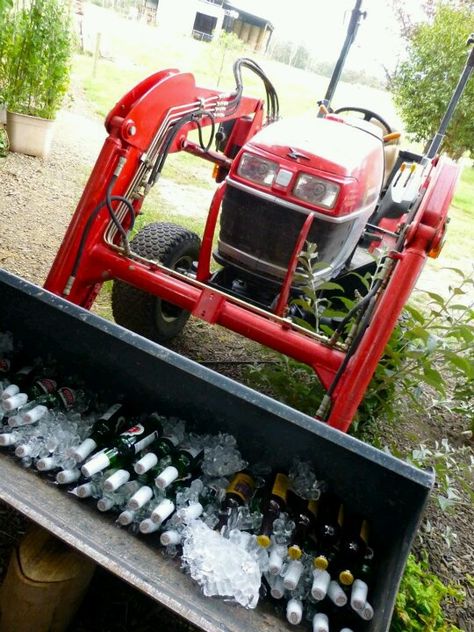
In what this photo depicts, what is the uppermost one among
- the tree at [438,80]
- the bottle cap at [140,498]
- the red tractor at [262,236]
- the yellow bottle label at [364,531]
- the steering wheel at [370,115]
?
the tree at [438,80]

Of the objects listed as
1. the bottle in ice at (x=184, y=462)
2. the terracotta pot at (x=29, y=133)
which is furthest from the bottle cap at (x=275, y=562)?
the terracotta pot at (x=29, y=133)

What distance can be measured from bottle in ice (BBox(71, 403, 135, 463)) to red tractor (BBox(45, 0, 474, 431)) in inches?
20.6

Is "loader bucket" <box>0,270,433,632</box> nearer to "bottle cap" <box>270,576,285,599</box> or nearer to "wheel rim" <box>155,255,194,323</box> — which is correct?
"bottle cap" <box>270,576,285,599</box>

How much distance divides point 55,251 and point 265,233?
2.04 meters

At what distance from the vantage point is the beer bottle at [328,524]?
1.67m

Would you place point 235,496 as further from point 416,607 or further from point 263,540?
point 416,607

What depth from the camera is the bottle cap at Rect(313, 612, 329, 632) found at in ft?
4.71

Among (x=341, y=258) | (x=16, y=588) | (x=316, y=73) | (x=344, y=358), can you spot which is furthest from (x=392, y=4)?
(x=16, y=588)

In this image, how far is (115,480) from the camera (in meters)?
1.62

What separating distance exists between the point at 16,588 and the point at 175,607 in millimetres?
495

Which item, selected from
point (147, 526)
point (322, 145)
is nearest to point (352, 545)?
point (147, 526)

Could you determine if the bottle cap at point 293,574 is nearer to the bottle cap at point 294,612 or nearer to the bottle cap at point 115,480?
the bottle cap at point 294,612

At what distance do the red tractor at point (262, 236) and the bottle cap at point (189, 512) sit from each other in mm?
591

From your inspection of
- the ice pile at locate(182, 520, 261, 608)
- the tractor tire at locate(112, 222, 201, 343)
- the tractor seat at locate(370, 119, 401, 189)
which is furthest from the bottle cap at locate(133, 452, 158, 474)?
the tractor seat at locate(370, 119, 401, 189)
